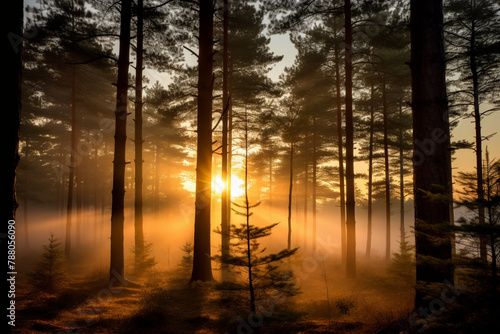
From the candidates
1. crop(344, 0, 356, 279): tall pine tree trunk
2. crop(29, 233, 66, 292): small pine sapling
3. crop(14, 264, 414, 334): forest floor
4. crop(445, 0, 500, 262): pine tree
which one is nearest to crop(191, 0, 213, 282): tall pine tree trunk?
crop(14, 264, 414, 334): forest floor

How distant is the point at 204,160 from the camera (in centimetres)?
791

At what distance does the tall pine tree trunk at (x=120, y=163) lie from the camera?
311 inches

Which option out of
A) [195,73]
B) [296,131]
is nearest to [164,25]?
[195,73]

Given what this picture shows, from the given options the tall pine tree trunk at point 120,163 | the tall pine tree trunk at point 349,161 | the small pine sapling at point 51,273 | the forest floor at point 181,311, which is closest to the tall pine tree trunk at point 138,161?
the forest floor at point 181,311

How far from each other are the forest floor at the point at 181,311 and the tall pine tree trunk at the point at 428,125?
186cm

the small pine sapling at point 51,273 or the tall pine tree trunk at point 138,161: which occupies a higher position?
the tall pine tree trunk at point 138,161

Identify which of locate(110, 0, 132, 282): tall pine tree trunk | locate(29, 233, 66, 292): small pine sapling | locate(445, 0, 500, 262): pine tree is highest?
locate(445, 0, 500, 262): pine tree

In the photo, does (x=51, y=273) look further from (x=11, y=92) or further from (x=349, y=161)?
(x=349, y=161)

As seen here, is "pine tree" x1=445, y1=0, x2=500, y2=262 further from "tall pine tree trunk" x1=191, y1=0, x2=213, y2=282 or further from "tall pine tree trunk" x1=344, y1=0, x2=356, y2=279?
"tall pine tree trunk" x1=191, y1=0, x2=213, y2=282

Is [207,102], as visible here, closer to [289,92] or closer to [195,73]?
[195,73]

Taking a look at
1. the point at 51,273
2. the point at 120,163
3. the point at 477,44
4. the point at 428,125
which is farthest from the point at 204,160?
the point at 477,44

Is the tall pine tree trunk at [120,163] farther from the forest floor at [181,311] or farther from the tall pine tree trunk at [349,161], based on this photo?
the tall pine tree trunk at [349,161]

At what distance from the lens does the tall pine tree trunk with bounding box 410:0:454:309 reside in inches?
166

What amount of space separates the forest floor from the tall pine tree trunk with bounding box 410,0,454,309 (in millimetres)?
1861
